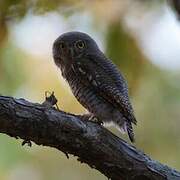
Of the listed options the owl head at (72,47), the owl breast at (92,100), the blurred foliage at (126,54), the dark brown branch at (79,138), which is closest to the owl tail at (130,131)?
the owl breast at (92,100)

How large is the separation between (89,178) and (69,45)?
2546 mm

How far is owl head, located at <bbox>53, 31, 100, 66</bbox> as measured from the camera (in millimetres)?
4438

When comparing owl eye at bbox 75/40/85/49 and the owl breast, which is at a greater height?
owl eye at bbox 75/40/85/49

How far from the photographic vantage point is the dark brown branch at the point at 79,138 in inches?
136

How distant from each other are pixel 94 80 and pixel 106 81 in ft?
0.23

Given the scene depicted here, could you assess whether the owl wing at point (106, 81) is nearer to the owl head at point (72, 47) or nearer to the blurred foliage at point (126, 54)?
the owl head at point (72, 47)

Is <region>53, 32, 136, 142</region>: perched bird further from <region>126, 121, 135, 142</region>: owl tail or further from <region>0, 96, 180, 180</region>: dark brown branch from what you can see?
<region>0, 96, 180, 180</region>: dark brown branch

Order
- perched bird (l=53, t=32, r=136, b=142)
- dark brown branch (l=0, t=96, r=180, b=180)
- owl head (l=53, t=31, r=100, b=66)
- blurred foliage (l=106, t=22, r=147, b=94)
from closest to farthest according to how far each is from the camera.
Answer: dark brown branch (l=0, t=96, r=180, b=180) < perched bird (l=53, t=32, r=136, b=142) < owl head (l=53, t=31, r=100, b=66) < blurred foliage (l=106, t=22, r=147, b=94)

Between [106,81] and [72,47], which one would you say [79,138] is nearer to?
[106,81]

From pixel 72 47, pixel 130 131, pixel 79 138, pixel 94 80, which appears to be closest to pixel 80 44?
pixel 72 47

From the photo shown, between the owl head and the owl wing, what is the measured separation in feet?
0.27

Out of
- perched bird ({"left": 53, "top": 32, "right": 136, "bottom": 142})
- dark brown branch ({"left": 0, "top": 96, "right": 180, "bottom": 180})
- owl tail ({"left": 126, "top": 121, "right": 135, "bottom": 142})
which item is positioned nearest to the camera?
dark brown branch ({"left": 0, "top": 96, "right": 180, "bottom": 180})

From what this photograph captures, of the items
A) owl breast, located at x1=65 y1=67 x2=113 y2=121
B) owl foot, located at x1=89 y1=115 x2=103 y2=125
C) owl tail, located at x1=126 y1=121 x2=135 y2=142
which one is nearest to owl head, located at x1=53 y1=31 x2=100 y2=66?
owl breast, located at x1=65 y1=67 x2=113 y2=121

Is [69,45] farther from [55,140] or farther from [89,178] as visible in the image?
[89,178]
